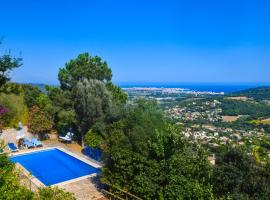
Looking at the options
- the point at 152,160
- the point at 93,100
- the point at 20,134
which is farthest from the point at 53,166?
the point at 152,160

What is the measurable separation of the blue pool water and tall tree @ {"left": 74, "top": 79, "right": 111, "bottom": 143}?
9.65ft

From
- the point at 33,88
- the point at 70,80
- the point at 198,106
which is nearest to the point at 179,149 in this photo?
the point at 70,80

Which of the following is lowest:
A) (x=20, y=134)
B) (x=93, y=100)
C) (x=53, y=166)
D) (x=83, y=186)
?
(x=53, y=166)

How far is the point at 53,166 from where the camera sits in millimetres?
18359

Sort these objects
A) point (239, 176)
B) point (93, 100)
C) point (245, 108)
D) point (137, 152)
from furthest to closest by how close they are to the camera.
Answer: point (245, 108) → point (93, 100) → point (137, 152) → point (239, 176)

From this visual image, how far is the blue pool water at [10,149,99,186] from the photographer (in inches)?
640

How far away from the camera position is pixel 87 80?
20.8 m

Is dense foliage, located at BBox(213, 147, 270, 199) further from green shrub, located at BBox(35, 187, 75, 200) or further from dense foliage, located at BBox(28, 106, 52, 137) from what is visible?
dense foliage, located at BBox(28, 106, 52, 137)

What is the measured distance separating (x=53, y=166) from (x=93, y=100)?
4.80 m

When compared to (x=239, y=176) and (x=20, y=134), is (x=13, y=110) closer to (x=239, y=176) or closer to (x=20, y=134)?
(x=20, y=134)

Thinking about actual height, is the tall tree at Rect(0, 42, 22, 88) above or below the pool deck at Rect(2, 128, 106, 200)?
above

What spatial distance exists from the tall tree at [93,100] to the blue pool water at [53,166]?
2942 millimetres

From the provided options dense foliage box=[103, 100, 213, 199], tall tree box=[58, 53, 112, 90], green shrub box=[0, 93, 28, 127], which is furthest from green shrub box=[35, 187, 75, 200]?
green shrub box=[0, 93, 28, 127]

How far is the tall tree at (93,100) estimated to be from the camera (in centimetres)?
1986
